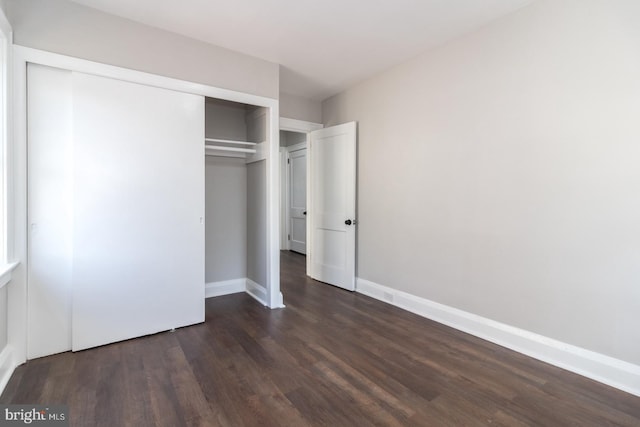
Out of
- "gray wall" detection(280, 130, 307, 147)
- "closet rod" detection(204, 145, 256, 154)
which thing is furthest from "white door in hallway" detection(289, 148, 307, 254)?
→ "closet rod" detection(204, 145, 256, 154)

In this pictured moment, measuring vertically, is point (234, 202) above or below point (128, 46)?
below

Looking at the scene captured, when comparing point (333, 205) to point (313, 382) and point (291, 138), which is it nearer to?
point (313, 382)

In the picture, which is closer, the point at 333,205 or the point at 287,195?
the point at 333,205

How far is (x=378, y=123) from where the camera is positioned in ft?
12.1

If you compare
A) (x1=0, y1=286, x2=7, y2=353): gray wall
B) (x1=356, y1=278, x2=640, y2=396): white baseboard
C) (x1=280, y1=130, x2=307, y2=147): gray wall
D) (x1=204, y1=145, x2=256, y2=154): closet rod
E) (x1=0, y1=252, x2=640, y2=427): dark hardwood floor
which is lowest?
(x1=0, y1=252, x2=640, y2=427): dark hardwood floor

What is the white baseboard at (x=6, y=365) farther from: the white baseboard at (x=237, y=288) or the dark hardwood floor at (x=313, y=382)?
the white baseboard at (x=237, y=288)

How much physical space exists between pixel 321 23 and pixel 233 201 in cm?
229

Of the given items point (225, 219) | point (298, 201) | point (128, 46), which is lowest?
point (225, 219)

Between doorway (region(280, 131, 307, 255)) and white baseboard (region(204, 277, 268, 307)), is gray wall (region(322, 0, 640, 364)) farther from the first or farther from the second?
doorway (region(280, 131, 307, 255))

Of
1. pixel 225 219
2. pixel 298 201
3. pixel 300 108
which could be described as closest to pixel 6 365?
pixel 225 219

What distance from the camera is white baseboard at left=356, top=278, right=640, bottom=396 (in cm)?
198

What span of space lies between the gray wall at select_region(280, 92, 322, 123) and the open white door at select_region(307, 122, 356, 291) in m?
0.29

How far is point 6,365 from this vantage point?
203cm

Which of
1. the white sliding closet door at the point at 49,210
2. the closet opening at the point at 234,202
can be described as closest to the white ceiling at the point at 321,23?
the white sliding closet door at the point at 49,210
